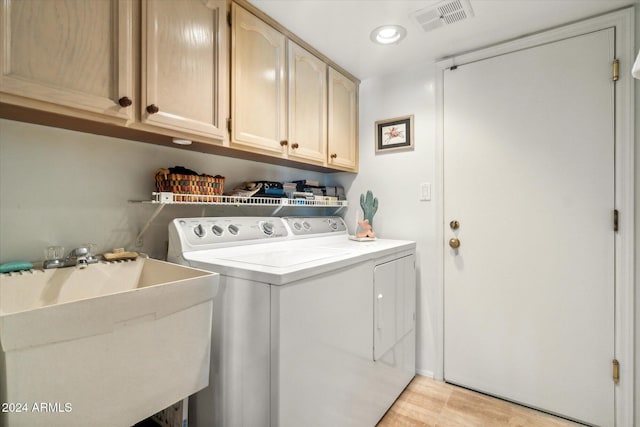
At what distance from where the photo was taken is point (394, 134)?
7.49 ft

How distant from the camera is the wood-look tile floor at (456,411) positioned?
A: 1.70 meters

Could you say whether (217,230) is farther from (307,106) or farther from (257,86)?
(307,106)

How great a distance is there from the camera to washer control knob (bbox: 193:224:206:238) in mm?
1407

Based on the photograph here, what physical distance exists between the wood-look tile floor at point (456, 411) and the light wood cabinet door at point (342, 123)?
1.56m

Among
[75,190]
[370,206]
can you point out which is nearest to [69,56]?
[75,190]

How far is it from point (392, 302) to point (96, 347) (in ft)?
4.50

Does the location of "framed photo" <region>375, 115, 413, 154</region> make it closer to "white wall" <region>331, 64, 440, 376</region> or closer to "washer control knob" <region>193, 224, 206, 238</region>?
"white wall" <region>331, 64, 440, 376</region>

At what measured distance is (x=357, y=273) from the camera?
56.1 inches

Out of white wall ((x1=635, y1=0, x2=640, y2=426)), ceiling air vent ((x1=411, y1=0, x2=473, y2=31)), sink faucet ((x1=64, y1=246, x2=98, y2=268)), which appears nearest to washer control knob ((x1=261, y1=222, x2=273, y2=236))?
sink faucet ((x1=64, y1=246, x2=98, y2=268))

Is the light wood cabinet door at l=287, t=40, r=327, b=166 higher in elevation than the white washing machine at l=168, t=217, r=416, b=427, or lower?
higher

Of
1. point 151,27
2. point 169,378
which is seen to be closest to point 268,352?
point 169,378

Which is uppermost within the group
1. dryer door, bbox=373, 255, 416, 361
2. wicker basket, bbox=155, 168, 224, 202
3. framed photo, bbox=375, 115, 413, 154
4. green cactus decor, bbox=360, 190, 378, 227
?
framed photo, bbox=375, 115, 413, 154

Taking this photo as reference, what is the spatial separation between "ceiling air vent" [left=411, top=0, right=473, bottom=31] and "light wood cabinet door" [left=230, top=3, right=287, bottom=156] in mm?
753

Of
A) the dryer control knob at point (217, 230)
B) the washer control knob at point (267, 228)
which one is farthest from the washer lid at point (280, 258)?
the washer control knob at point (267, 228)
